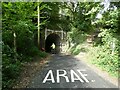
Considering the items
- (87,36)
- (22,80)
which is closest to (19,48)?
→ (22,80)

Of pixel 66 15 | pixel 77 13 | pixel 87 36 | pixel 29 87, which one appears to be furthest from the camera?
pixel 66 15

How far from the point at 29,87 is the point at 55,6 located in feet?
52.1

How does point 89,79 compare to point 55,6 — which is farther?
point 55,6

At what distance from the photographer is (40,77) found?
9.16 metres

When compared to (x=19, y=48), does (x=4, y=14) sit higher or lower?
higher

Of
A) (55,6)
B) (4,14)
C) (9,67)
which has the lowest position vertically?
(9,67)

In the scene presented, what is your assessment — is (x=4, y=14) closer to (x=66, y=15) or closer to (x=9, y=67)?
Answer: (x=9, y=67)

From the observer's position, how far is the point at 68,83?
813 cm

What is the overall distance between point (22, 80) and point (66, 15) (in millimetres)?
18120

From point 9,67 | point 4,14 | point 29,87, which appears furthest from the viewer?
point 4,14

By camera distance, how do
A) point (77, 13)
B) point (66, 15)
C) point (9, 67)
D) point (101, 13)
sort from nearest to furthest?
1. point (9, 67)
2. point (101, 13)
3. point (77, 13)
4. point (66, 15)

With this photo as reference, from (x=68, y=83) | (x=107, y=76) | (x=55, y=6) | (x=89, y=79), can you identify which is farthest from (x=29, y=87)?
(x=55, y=6)

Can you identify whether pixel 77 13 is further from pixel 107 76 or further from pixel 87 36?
pixel 107 76

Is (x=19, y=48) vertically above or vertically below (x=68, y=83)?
above
